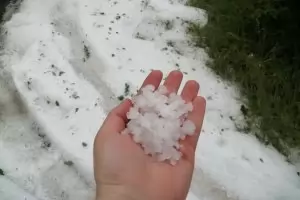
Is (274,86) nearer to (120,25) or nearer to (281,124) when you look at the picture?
(281,124)

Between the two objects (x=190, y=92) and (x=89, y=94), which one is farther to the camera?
(x=89, y=94)

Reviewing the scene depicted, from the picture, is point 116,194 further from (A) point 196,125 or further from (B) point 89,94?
(B) point 89,94

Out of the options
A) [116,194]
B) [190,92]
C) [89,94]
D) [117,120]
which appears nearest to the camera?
[116,194]

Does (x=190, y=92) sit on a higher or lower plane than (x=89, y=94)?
higher

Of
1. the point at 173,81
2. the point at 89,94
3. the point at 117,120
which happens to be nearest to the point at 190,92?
the point at 173,81

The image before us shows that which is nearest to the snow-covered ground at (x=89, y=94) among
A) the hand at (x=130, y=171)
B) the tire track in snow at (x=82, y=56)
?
the tire track in snow at (x=82, y=56)

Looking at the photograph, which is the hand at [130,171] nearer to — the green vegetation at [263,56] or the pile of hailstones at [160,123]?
the pile of hailstones at [160,123]

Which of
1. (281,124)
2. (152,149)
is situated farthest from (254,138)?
(152,149)
